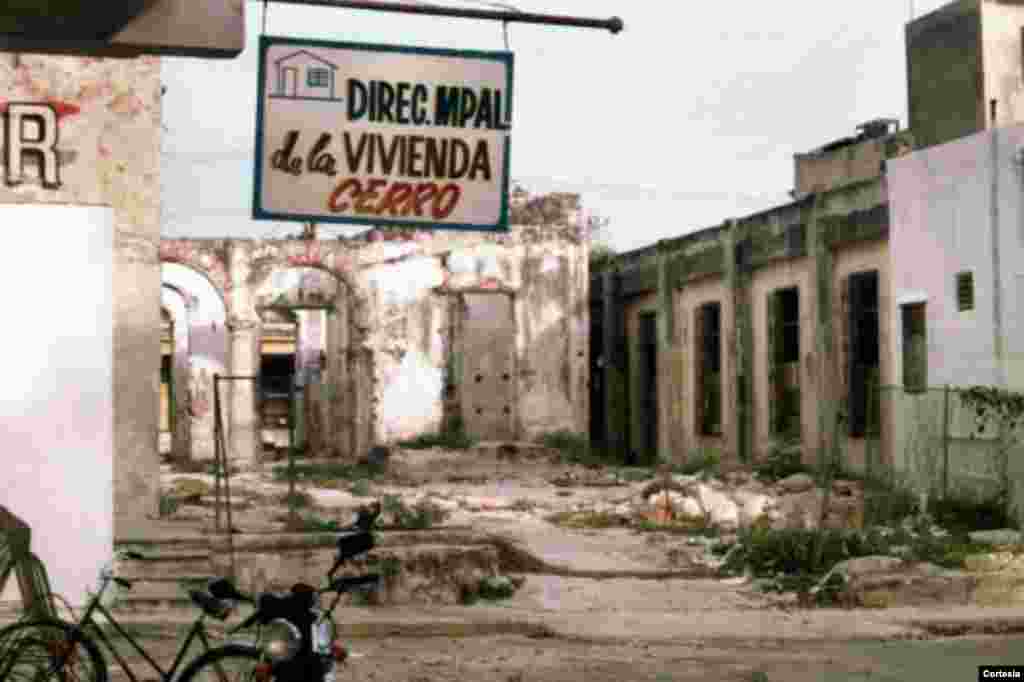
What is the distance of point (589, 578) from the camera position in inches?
627

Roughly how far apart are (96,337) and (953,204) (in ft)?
39.2

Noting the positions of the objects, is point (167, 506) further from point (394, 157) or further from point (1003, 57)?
point (1003, 57)

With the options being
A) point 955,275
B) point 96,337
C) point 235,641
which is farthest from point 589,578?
point 235,641

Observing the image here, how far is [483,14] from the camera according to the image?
8.62m

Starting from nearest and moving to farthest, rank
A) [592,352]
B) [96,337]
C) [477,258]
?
1. [96,337]
2. [477,258]
3. [592,352]

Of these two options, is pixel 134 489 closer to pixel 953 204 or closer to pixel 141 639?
pixel 141 639

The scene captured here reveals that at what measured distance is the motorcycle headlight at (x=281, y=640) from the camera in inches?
235

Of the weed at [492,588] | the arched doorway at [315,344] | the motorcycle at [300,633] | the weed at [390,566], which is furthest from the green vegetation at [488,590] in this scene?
the arched doorway at [315,344]

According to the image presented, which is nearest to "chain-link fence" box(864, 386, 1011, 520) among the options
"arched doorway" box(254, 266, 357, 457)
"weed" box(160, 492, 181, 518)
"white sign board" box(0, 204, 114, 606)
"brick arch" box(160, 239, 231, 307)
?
"weed" box(160, 492, 181, 518)

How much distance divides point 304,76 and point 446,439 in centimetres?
2494

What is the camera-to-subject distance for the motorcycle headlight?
5.96 m

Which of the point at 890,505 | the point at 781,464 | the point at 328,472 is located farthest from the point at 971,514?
the point at 328,472

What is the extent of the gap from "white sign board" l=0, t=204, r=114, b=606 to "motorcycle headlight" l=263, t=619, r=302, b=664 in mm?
6581

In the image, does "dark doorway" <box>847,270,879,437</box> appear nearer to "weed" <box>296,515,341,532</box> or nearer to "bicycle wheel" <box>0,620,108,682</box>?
"weed" <box>296,515,341,532</box>
